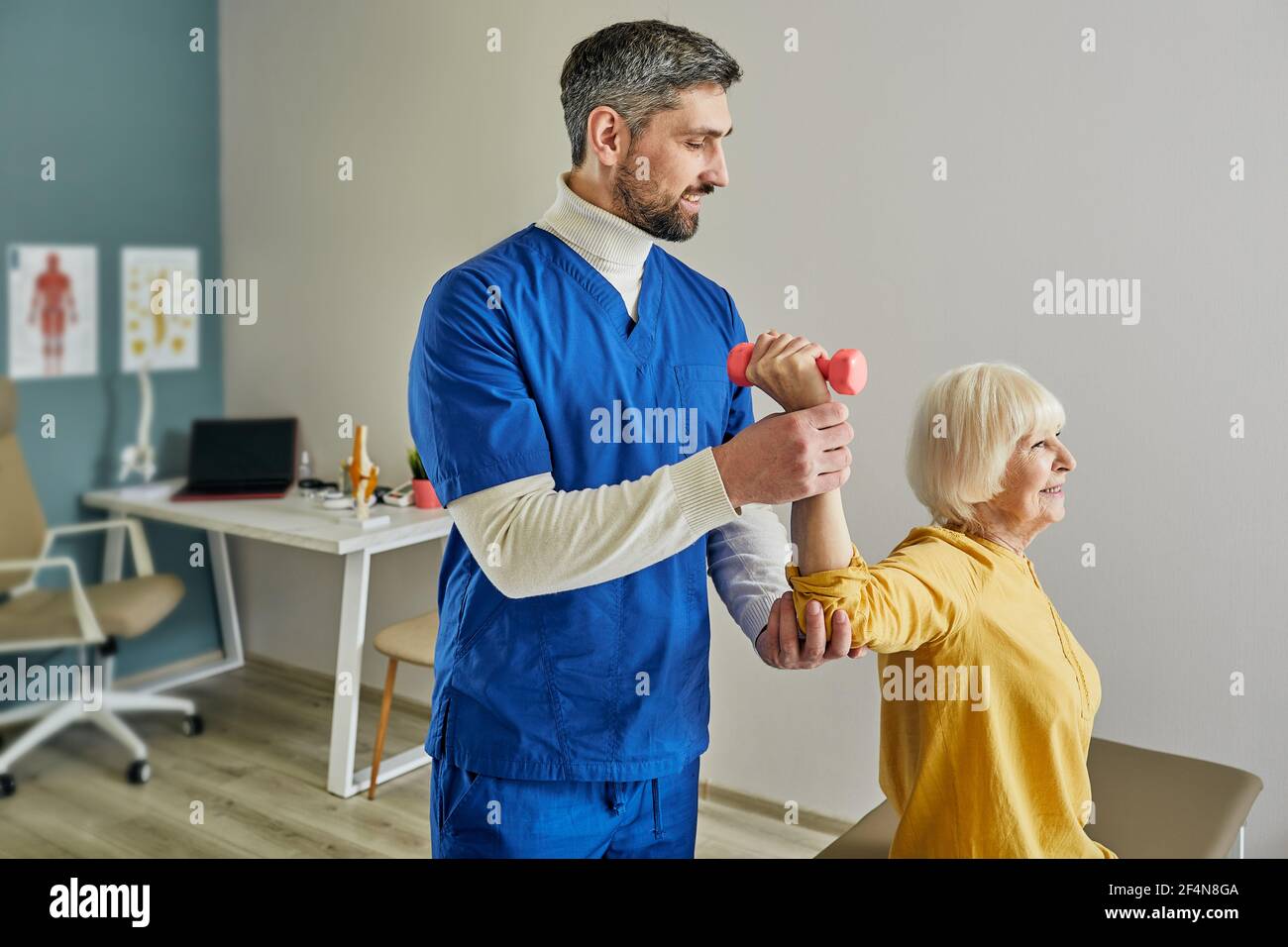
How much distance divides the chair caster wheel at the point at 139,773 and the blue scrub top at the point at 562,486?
3.48ft

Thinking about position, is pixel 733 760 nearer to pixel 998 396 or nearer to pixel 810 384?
pixel 998 396

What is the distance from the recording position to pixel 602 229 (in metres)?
1.05

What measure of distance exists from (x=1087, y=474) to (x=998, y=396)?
0.72 m

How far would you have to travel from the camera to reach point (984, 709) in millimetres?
1041

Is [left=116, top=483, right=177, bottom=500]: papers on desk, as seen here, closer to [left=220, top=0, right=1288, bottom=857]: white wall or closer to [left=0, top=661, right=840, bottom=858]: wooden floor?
[left=220, top=0, right=1288, bottom=857]: white wall

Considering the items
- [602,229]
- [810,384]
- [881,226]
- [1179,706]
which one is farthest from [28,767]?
[1179,706]

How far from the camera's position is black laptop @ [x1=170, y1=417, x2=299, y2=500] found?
165 cm

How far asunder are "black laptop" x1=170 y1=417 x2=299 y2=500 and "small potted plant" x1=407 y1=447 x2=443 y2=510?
0.26 metres

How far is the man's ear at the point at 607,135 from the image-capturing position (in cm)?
101

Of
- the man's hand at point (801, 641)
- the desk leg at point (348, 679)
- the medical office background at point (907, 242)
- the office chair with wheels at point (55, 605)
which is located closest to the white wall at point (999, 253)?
the medical office background at point (907, 242)

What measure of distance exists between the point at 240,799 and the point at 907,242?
1.59 m

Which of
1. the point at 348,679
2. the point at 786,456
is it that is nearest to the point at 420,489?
the point at 348,679
